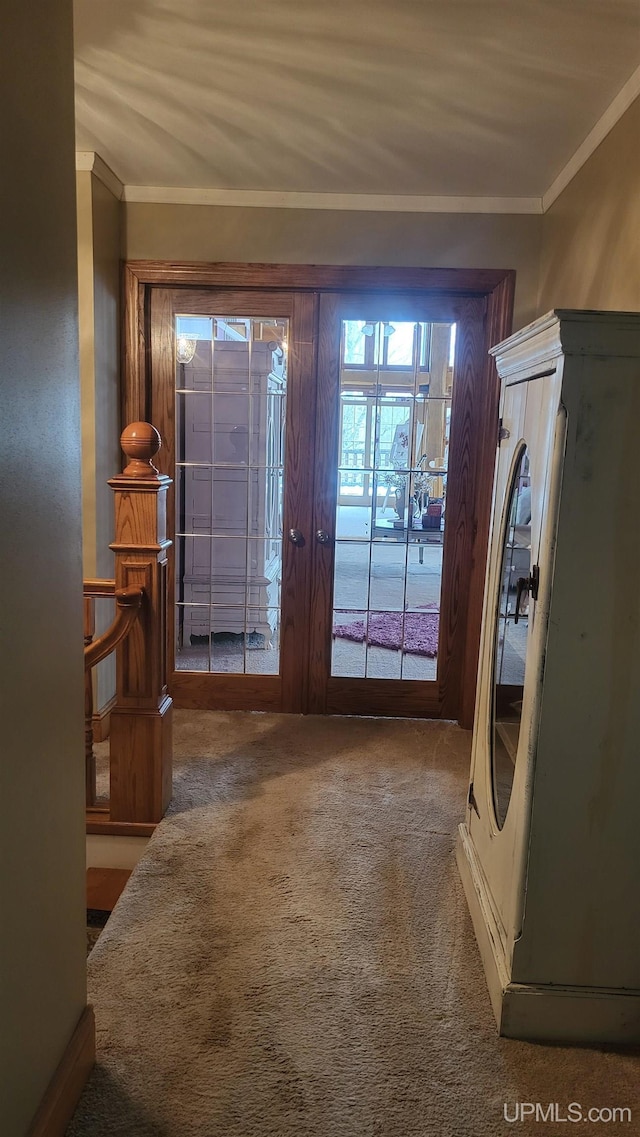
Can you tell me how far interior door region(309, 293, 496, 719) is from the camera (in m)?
3.43

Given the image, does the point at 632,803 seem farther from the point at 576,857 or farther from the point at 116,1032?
the point at 116,1032

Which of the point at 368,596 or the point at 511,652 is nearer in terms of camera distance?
the point at 511,652

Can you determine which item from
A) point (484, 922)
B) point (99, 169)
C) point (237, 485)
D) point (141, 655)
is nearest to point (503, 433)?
point (484, 922)

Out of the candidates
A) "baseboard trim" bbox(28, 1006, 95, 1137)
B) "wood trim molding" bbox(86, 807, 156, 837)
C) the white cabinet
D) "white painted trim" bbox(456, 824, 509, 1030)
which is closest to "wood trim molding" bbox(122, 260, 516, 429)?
the white cabinet

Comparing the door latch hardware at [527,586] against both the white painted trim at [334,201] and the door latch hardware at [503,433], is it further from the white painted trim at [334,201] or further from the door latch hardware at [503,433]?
the white painted trim at [334,201]

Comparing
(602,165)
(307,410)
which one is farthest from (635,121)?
(307,410)

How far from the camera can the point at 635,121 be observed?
2227mm

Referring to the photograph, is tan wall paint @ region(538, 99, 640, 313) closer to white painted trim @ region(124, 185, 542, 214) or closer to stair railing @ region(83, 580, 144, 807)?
white painted trim @ region(124, 185, 542, 214)

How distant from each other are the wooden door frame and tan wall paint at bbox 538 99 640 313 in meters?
0.27

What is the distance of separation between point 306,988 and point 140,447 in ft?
5.48

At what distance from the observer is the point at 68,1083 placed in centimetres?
146

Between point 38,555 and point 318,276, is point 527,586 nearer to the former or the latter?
point 38,555

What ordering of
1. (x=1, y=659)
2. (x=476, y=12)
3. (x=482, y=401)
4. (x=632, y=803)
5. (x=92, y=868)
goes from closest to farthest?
(x=1, y=659) → (x=632, y=803) → (x=476, y=12) → (x=92, y=868) → (x=482, y=401)

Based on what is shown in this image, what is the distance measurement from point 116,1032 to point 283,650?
2.09 m
